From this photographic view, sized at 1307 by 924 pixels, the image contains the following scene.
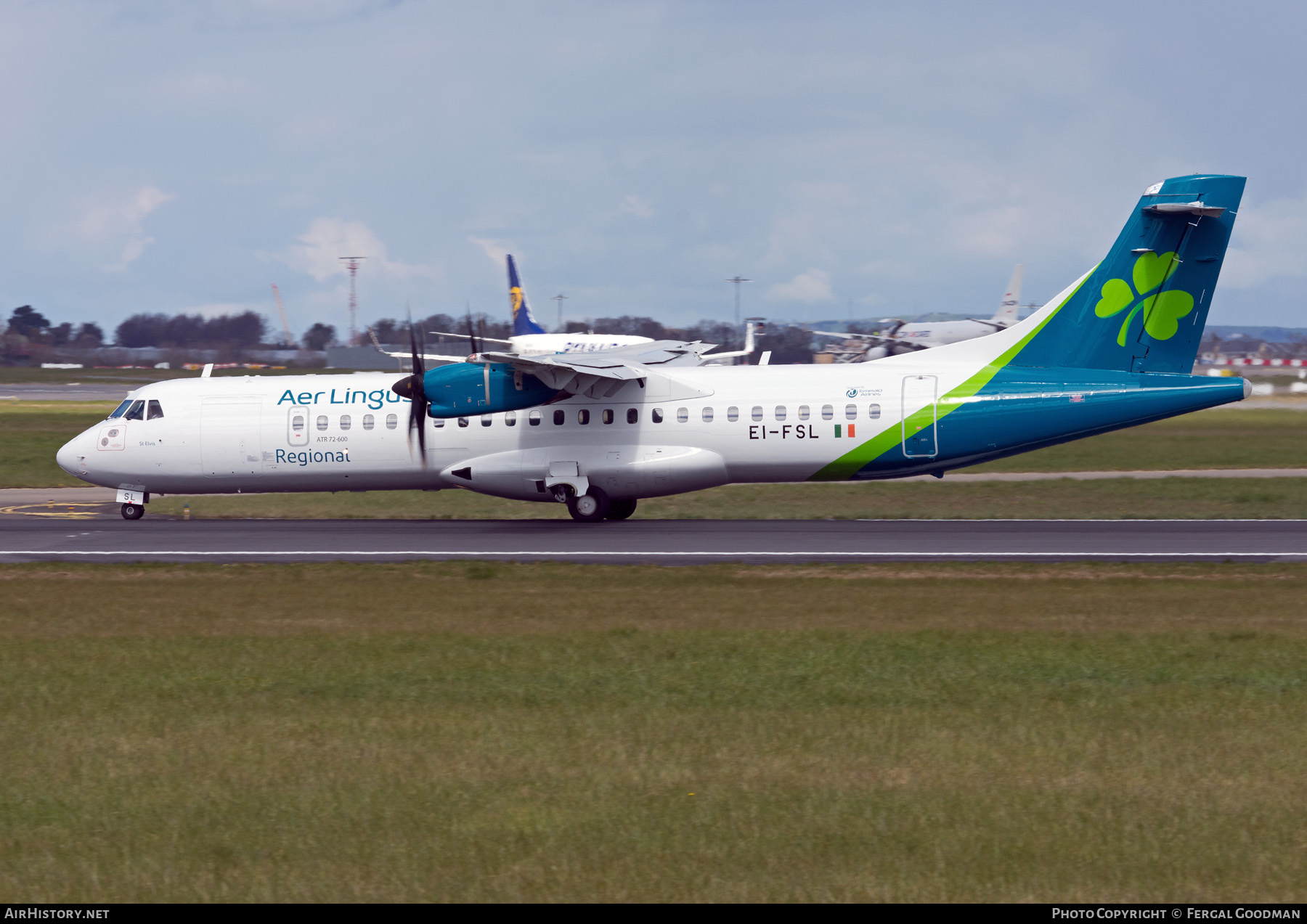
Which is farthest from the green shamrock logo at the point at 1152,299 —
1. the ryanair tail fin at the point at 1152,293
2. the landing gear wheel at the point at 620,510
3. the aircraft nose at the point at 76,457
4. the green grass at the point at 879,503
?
the aircraft nose at the point at 76,457

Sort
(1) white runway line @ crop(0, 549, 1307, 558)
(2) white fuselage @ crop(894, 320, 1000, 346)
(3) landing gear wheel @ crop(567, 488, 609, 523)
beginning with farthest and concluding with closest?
1. (2) white fuselage @ crop(894, 320, 1000, 346)
2. (3) landing gear wheel @ crop(567, 488, 609, 523)
3. (1) white runway line @ crop(0, 549, 1307, 558)

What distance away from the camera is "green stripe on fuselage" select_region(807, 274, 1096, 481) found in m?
27.7

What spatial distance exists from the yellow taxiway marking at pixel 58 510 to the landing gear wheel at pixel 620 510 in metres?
12.7

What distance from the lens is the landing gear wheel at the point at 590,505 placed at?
29.3 m

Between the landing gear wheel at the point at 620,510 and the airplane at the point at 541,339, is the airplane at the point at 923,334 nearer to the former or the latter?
the airplane at the point at 541,339

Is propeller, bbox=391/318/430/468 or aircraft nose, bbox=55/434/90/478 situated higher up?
propeller, bbox=391/318/430/468

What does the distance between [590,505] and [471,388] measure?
12.7 ft

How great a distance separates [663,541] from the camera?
2583cm

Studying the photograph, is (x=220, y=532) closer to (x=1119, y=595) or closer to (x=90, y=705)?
(x=90, y=705)

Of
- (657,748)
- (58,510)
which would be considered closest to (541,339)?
(58,510)

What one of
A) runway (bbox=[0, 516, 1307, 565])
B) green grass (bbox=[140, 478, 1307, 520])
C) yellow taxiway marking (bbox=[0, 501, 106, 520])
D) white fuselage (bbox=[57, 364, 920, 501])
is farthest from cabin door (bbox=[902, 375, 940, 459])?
yellow taxiway marking (bbox=[0, 501, 106, 520])

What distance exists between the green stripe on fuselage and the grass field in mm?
9607

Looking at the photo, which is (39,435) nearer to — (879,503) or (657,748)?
(879,503)

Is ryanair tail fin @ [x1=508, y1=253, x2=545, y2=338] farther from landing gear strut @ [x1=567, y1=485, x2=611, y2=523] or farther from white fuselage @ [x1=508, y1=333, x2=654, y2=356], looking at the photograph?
landing gear strut @ [x1=567, y1=485, x2=611, y2=523]
